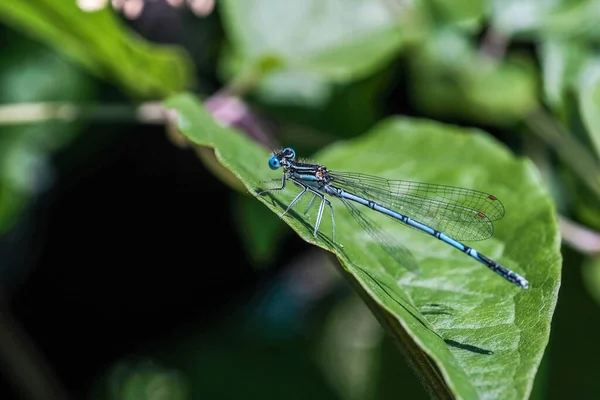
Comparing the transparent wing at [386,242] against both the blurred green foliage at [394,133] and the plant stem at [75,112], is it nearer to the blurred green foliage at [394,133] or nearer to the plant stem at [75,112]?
the blurred green foliage at [394,133]

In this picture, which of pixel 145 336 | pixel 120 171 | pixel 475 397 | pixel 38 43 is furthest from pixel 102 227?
pixel 475 397

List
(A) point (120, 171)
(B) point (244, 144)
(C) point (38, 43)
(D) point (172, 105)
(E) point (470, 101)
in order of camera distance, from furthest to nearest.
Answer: (A) point (120, 171)
(C) point (38, 43)
(E) point (470, 101)
(B) point (244, 144)
(D) point (172, 105)

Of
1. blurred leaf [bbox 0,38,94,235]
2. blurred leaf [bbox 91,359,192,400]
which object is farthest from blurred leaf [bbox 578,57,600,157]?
blurred leaf [bbox 91,359,192,400]

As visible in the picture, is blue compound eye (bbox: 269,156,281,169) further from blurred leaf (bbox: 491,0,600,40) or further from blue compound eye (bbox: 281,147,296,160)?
blurred leaf (bbox: 491,0,600,40)

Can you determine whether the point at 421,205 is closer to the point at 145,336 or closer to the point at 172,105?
the point at 172,105

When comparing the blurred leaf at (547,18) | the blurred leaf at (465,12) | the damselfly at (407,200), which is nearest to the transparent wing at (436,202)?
the damselfly at (407,200)
